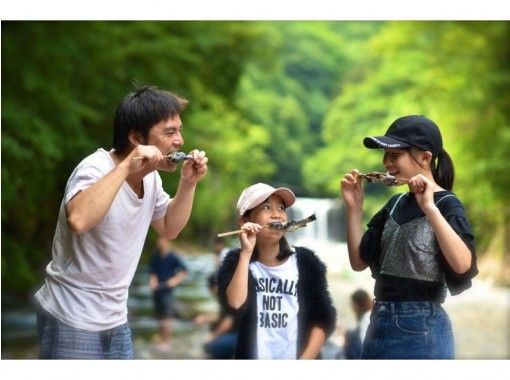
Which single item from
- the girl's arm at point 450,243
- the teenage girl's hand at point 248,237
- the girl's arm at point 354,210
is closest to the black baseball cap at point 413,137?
the girl's arm at point 354,210

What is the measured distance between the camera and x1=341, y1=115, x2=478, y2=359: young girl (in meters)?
2.71

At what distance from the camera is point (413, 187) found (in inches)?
106

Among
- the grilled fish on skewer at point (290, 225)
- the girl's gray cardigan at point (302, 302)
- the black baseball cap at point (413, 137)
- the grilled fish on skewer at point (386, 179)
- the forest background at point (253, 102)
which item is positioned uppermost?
the forest background at point (253, 102)

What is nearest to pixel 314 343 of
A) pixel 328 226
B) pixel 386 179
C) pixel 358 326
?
pixel 386 179

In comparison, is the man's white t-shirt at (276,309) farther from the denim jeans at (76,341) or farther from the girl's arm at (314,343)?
the denim jeans at (76,341)

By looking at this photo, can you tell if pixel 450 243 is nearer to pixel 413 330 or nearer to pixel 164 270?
pixel 413 330

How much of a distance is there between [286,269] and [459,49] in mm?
18055

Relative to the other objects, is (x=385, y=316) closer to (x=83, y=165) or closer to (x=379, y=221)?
(x=379, y=221)

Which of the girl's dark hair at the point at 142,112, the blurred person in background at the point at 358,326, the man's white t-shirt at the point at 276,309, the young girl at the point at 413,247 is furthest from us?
the blurred person in background at the point at 358,326

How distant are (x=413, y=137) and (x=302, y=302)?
1.78 ft

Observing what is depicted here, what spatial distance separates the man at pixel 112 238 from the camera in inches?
107

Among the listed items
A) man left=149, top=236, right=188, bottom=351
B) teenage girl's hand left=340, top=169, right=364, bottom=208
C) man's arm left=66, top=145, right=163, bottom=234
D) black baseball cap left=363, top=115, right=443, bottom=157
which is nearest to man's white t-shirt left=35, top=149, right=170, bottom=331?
man's arm left=66, top=145, right=163, bottom=234

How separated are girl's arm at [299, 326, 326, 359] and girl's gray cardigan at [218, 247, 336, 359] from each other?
12mm

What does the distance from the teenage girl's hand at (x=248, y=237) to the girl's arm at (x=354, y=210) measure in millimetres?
246
